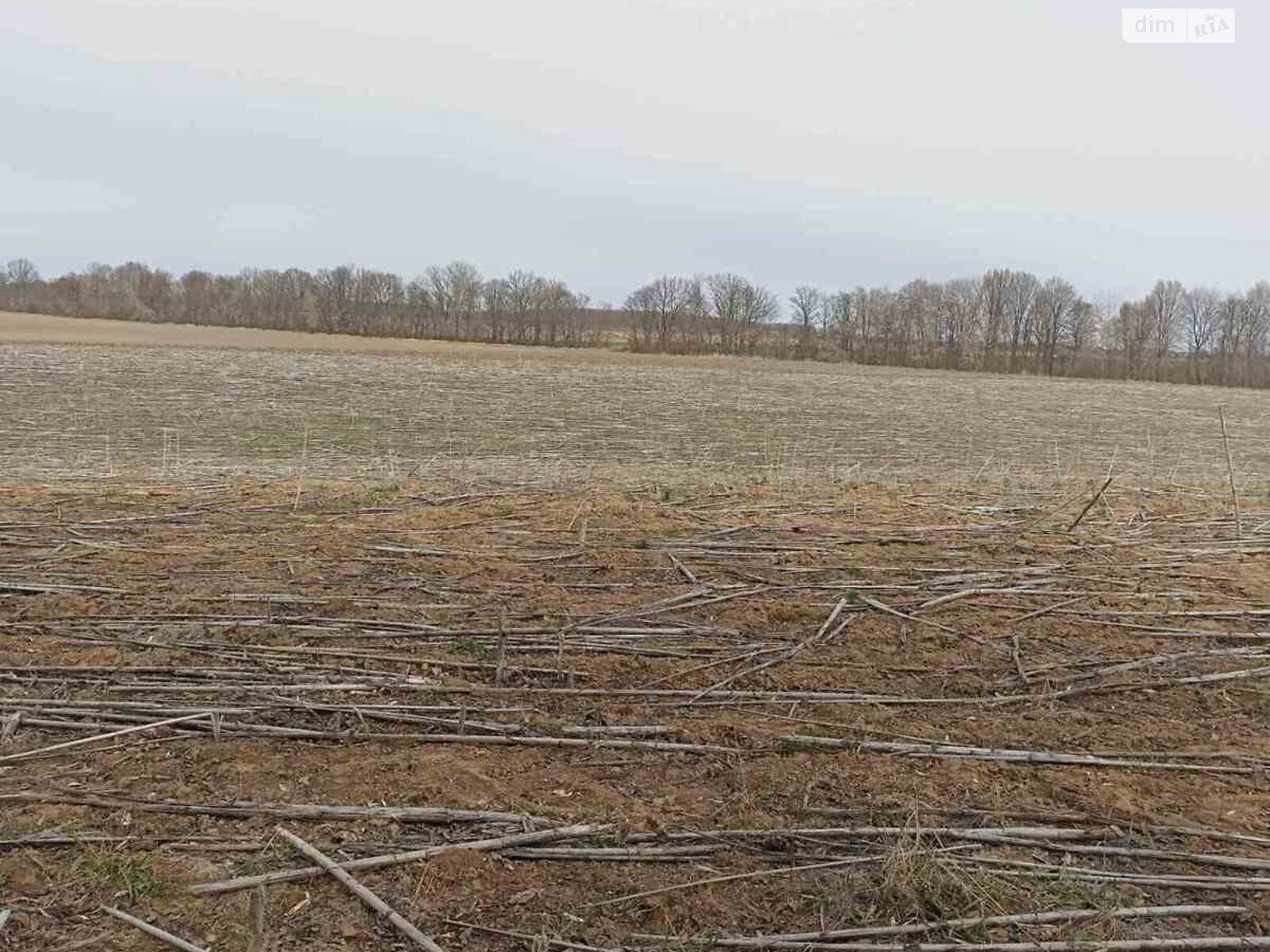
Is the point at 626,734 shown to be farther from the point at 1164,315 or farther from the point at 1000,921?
the point at 1164,315

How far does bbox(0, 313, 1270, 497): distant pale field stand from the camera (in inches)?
557

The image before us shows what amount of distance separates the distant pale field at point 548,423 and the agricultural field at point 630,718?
13.5ft

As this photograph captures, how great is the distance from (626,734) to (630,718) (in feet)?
0.66

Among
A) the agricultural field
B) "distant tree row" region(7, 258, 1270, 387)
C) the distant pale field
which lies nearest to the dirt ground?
the agricultural field

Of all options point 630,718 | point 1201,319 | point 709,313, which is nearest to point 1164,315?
point 1201,319

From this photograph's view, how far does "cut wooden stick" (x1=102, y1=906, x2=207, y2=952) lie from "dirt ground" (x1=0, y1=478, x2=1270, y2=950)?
0.04 m

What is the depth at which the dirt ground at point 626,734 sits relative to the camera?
2918 mm

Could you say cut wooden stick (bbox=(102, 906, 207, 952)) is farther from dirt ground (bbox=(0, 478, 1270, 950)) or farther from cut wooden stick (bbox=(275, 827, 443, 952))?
cut wooden stick (bbox=(275, 827, 443, 952))

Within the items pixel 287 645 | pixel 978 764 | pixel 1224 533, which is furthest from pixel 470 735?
pixel 1224 533

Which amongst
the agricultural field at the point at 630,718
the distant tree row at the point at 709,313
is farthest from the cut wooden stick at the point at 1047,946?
the distant tree row at the point at 709,313

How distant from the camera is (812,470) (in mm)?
14555

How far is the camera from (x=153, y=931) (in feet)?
8.73

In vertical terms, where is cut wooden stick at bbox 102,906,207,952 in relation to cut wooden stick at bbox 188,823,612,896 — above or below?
below

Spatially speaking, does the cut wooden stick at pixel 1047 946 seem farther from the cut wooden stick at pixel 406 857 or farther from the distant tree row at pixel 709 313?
the distant tree row at pixel 709 313
